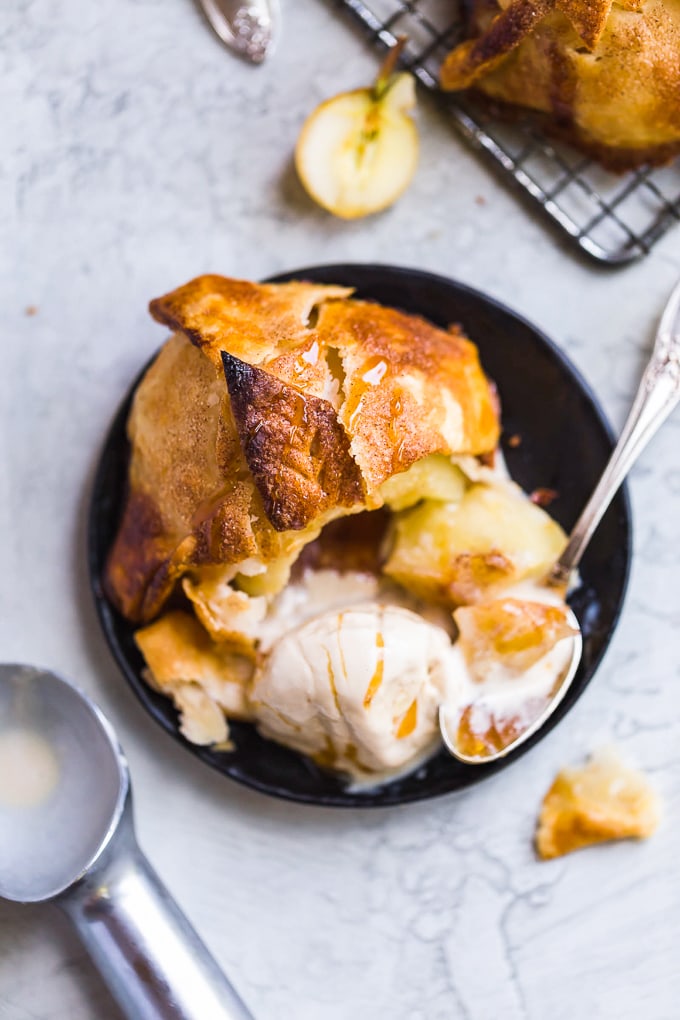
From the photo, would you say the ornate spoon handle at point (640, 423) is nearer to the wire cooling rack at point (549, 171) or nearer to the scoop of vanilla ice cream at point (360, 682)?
the wire cooling rack at point (549, 171)

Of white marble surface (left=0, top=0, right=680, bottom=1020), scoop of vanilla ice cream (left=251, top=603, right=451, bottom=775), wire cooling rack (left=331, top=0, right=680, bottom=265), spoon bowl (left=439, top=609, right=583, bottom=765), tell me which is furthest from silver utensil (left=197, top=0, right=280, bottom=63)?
spoon bowl (left=439, top=609, right=583, bottom=765)

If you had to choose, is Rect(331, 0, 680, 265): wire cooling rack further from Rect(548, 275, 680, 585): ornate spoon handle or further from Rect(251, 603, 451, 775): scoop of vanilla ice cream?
Rect(251, 603, 451, 775): scoop of vanilla ice cream

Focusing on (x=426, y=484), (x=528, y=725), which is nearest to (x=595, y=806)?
(x=528, y=725)

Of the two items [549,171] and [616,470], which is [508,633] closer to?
[616,470]

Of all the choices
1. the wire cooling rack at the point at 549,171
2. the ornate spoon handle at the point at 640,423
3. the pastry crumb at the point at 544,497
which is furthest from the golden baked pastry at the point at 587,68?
the pastry crumb at the point at 544,497

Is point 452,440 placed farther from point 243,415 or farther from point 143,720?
point 143,720
